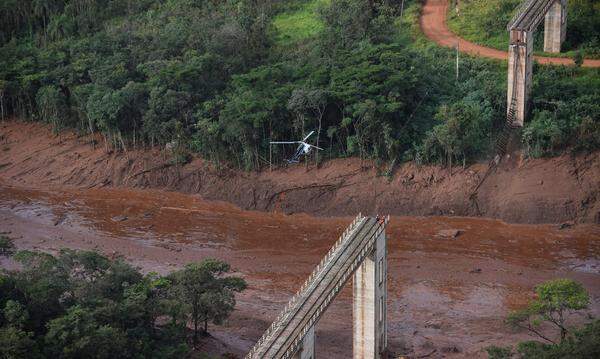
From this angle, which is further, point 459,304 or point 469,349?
point 459,304

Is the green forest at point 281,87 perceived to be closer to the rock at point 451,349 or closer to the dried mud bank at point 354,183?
the dried mud bank at point 354,183

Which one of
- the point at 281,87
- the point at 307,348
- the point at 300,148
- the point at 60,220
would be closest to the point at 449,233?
the point at 300,148

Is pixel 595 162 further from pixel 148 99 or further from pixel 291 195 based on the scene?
pixel 148 99

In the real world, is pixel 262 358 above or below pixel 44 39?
below

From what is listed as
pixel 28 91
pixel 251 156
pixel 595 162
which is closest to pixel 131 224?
pixel 251 156

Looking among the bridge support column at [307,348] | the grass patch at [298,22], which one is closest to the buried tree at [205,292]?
the bridge support column at [307,348]

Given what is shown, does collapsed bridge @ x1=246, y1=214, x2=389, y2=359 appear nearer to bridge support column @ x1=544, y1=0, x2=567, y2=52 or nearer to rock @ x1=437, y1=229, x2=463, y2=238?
rock @ x1=437, y1=229, x2=463, y2=238

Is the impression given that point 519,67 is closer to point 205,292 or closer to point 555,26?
point 555,26
